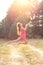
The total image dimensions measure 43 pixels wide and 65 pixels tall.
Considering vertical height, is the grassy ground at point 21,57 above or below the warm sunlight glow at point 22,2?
below

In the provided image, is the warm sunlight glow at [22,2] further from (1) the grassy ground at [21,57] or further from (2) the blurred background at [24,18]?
(1) the grassy ground at [21,57]

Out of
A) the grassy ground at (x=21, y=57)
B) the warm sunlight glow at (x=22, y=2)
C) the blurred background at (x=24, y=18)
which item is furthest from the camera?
the warm sunlight glow at (x=22, y=2)

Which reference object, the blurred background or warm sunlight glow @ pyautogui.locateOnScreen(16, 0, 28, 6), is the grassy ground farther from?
warm sunlight glow @ pyautogui.locateOnScreen(16, 0, 28, 6)

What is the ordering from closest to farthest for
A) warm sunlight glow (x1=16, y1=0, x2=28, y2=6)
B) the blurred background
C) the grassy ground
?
the grassy ground
the blurred background
warm sunlight glow (x1=16, y1=0, x2=28, y2=6)

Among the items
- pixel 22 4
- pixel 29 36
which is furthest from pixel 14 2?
pixel 29 36

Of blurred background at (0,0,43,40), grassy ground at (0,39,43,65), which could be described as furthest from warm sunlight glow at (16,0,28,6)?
grassy ground at (0,39,43,65)

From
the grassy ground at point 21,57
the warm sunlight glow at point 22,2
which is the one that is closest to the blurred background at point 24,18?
the warm sunlight glow at point 22,2

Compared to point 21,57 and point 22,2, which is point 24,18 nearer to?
point 22,2

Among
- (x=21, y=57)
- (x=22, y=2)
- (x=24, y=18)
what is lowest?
(x=24, y=18)

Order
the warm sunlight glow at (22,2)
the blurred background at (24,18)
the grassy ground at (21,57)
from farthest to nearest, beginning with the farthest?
the warm sunlight glow at (22,2)
the blurred background at (24,18)
the grassy ground at (21,57)

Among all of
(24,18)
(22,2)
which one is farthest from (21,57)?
(22,2)

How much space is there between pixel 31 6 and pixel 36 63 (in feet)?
73.0

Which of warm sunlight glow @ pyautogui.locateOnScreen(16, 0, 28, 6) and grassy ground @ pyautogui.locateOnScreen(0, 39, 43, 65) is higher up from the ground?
warm sunlight glow @ pyautogui.locateOnScreen(16, 0, 28, 6)

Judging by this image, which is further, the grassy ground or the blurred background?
the blurred background
